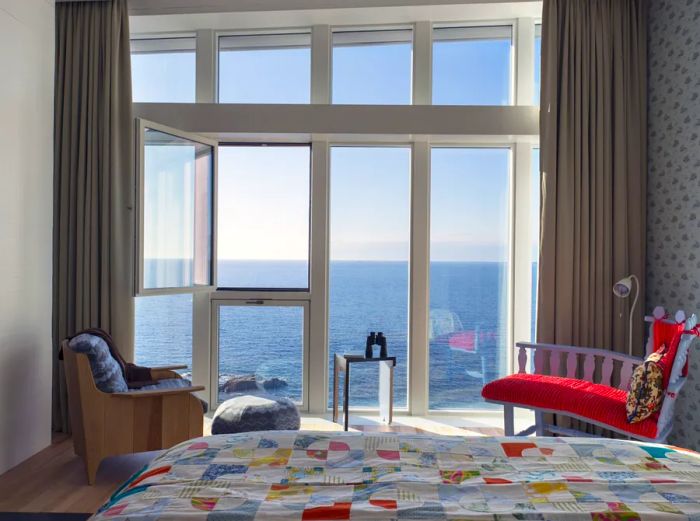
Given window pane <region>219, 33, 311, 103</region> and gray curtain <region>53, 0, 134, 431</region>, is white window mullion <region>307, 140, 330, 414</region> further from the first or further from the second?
gray curtain <region>53, 0, 134, 431</region>

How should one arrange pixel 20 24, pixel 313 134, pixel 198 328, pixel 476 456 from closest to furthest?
pixel 476 456, pixel 20 24, pixel 313 134, pixel 198 328

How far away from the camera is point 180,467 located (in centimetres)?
170

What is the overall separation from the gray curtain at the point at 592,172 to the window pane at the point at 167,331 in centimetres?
262

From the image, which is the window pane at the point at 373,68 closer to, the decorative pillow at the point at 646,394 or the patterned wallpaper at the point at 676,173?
the patterned wallpaper at the point at 676,173

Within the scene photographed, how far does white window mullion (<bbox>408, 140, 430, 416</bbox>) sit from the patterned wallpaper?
5.00 feet

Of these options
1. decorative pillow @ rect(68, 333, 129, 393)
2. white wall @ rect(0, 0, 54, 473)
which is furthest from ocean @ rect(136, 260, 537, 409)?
decorative pillow @ rect(68, 333, 129, 393)

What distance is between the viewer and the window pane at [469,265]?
4449 mm

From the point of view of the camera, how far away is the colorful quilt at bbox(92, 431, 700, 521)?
140cm

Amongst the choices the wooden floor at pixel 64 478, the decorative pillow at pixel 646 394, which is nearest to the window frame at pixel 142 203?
the wooden floor at pixel 64 478

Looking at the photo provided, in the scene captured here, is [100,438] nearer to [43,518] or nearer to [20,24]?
[43,518]

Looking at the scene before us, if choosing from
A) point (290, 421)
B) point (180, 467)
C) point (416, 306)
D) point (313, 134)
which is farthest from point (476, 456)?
point (313, 134)

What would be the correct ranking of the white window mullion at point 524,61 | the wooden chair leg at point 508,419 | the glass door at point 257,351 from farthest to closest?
the glass door at point 257,351 → the white window mullion at point 524,61 → the wooden chair leg at point 508,419

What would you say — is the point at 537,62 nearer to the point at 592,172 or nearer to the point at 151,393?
the point at 592,172

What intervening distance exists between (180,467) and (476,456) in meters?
0.90
